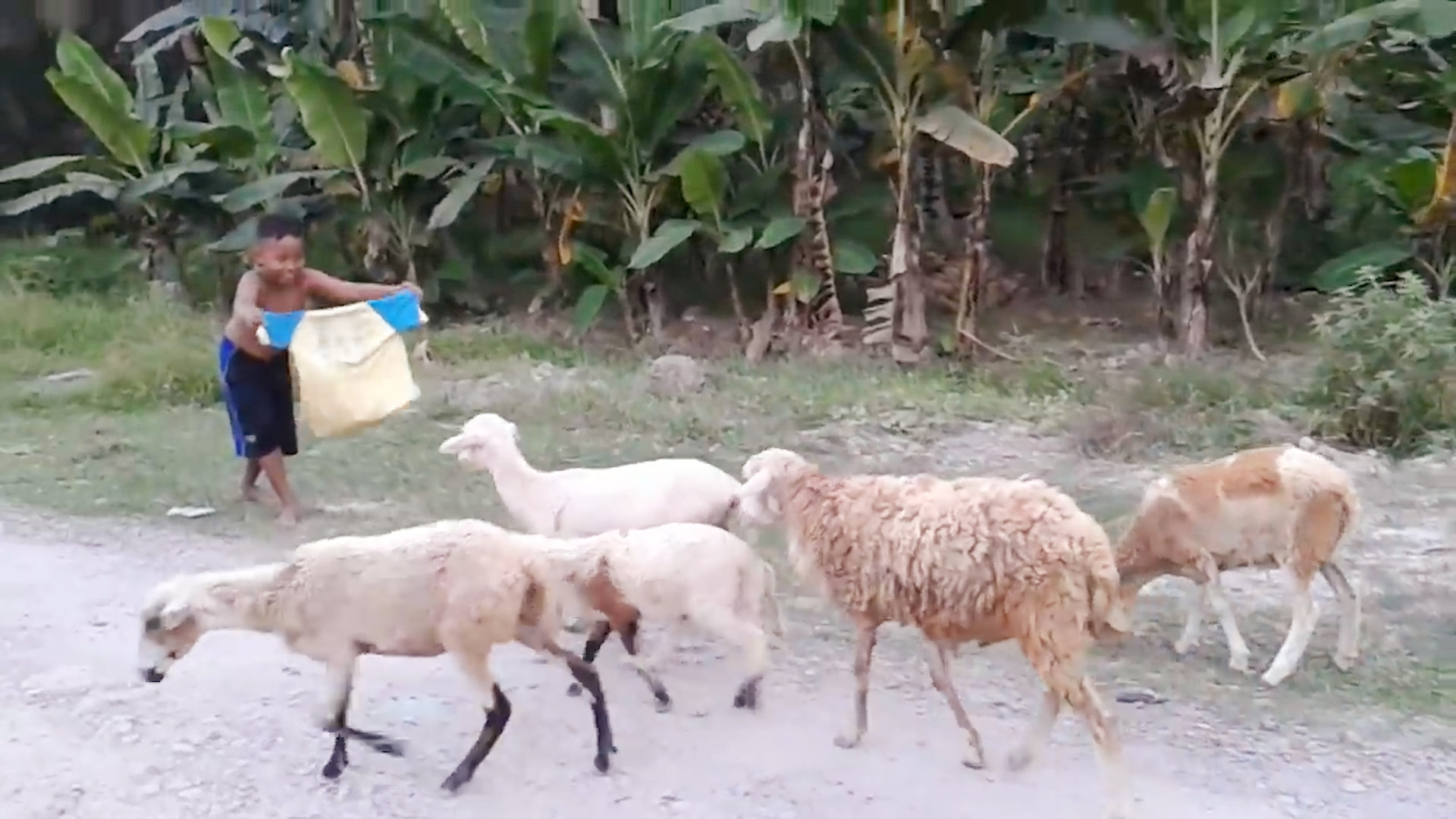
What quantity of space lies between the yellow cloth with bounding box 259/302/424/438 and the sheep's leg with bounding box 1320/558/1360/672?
3.98 m

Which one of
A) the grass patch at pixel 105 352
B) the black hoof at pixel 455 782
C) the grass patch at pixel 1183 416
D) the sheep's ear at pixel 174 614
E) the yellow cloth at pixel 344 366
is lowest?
the grass patch at pixel 1183 416

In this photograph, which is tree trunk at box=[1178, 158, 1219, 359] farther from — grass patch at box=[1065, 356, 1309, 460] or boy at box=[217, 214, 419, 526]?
boy at box=[217, 214, 419, 526]

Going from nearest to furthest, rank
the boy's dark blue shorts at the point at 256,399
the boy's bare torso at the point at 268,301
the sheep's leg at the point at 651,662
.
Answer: the sheep's leg at the point at 651,662, the boy's bare torso at the point at 268,301, the boy's dark blue shorts at the point at 256,399

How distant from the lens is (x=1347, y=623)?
5500 mm

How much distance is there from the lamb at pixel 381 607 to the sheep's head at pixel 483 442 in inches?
50.6

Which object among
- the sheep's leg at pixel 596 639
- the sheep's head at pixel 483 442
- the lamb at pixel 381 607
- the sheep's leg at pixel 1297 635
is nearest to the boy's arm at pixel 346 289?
the sheep's head at pixel 483 442

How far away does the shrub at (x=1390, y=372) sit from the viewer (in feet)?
28.0

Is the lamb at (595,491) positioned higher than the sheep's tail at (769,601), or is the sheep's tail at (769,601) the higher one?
the lamb at (595,491)

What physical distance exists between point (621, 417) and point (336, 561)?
5043 mm

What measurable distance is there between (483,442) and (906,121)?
18.8 ft

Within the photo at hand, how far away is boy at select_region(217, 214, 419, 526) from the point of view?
23.3 ft

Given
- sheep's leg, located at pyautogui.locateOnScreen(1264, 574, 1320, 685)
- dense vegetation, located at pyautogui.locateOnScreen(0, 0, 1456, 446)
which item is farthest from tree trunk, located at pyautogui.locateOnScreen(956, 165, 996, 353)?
sheep's leg, located at pyautogui.locateOnScreen(1264, 574, 1320, 685)

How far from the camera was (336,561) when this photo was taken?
4.67 meters

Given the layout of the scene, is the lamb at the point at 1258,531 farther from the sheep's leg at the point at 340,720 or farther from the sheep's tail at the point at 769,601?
the sheep's leg at the point at 340,720
